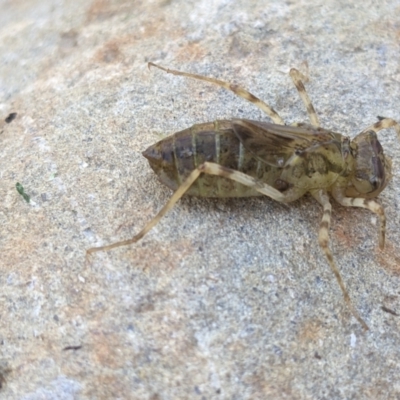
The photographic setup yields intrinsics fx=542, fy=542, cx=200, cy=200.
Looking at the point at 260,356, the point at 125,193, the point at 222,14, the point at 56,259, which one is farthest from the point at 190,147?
the point at 222,14

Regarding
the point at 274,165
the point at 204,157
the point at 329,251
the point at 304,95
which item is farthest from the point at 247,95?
the point at 329,251

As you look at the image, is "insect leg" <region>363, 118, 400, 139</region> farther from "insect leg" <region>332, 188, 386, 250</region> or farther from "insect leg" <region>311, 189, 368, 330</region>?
"insect leg" <region>311, 189, 368, 330</region>

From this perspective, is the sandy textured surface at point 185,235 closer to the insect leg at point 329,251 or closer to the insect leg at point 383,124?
the insect leg at point 329,251

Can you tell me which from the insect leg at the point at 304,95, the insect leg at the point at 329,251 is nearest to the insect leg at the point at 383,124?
the insect leg at the point at 304,95

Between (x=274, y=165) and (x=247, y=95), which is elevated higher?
(x=247, y=95)

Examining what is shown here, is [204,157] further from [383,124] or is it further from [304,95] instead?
[383,124]

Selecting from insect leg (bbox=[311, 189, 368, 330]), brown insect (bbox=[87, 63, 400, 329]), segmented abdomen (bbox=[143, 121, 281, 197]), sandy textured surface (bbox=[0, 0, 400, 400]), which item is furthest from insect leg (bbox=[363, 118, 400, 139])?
segmented abdomen (bbox=[143, 121, 281, 197])

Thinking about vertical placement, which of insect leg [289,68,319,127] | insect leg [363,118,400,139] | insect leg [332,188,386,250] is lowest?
insect leg [332,188,386,250]
